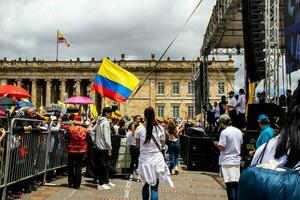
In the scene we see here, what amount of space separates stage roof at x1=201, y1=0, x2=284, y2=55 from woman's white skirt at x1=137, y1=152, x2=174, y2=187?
10903 mm

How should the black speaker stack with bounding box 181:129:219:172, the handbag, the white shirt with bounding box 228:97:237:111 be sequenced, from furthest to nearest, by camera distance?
the black speaker stack with bounding box 181:129:219:172 → the white shirt with bounding box 228:97:237:111 → the handbag

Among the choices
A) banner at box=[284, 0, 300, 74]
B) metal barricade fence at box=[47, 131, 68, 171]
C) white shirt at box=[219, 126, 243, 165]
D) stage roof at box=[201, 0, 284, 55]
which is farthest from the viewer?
stage roof at box=[201, 0, 284, 55]

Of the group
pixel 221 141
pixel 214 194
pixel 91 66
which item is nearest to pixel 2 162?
pixel 221 141

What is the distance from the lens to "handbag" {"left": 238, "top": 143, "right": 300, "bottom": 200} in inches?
79.4

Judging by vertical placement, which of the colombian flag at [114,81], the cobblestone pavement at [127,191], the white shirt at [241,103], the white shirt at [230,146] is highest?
the colombian flag at [114,81]

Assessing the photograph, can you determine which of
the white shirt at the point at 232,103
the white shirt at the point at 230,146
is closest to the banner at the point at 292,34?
the white shirt at the point at 230,146

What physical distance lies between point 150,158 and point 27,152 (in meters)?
3.09

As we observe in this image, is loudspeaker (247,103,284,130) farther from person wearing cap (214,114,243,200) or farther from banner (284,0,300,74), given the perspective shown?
person wearing cap (214,114,243,200)

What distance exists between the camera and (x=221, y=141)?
759cm

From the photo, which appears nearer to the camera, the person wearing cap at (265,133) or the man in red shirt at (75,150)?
Answer: the person wearing cap at (265,133)

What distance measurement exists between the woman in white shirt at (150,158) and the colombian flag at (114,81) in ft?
22.3

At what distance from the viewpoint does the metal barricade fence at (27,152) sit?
7598mm

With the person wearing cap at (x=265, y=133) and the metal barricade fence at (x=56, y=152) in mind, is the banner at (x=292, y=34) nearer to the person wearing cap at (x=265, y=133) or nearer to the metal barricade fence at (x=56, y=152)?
the person wearing cap at (x=265, y=133)

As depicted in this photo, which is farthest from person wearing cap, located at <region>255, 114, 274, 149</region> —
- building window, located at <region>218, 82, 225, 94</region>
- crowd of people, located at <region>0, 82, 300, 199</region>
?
building window, located at <region>218, 82, 225, 94</region>
